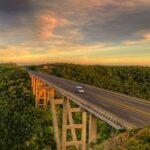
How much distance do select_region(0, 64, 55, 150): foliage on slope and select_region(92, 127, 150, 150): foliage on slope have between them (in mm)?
36615

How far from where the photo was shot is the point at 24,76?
111875 millimetres

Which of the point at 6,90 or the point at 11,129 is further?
the point at 6,90

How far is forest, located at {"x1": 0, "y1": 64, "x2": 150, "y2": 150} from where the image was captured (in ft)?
61.5

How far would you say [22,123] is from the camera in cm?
6669

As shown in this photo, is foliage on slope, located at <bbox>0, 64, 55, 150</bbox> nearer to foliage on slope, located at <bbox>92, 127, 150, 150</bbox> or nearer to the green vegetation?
the green vegetation

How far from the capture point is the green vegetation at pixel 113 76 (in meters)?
112

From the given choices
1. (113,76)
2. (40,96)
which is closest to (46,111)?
(40,96)

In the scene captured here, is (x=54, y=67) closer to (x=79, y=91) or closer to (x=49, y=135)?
(x=49, y=135)

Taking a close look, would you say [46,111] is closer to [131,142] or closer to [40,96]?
[40,96]

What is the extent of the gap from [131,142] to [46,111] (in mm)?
53965

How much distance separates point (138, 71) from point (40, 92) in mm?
72570

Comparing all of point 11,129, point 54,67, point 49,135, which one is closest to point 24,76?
point 54,67

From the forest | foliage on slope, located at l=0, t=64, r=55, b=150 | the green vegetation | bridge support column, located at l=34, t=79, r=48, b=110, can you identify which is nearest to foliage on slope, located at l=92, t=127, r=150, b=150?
the forest

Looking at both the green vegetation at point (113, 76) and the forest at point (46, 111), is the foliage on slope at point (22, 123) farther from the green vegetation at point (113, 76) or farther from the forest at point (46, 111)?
the green vegetation at point (113, 76)
